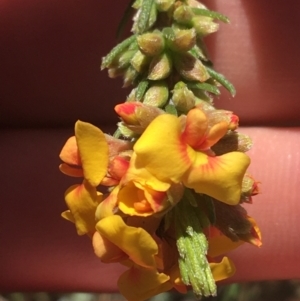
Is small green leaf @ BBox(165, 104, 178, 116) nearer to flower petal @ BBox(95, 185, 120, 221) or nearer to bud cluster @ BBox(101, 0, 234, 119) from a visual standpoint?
bud cluster @ BBox(101, 0, 234, 119)

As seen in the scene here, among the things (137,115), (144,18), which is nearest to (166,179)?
(137,115)

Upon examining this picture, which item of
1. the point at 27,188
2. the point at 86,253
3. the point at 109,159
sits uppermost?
the point at 109,159

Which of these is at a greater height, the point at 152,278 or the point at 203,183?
the point at 203,183

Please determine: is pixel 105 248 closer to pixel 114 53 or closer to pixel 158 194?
pixel 158 194

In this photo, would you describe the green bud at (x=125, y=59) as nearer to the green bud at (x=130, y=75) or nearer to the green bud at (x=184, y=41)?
the green bud at (x=130, y=75)

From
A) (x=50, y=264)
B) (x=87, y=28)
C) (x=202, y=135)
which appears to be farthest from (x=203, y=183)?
(x=50, y=264)

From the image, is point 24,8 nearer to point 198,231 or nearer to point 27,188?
point 27,188

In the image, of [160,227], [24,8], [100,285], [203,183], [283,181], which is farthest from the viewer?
[100,285]

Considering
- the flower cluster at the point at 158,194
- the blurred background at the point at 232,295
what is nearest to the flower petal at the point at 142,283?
the flower cluster at the point at 158,194
